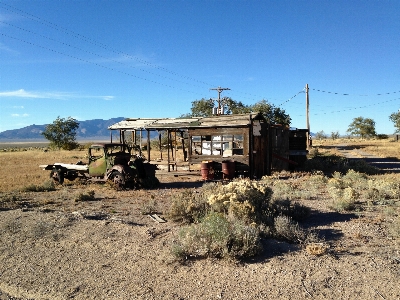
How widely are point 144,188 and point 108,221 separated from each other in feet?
19.6

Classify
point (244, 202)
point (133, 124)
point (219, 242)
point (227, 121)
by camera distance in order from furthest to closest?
1. point (133, 124)
2. point (227, 121)
3. point (244, 202)
4. point (219, 242)

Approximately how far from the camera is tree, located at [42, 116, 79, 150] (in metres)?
54.8

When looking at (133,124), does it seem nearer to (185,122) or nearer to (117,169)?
(185,122)

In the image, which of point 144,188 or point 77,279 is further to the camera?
point 144,188

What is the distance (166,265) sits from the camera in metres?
5.65

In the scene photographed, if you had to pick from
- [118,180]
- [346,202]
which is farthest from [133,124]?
[346,202]

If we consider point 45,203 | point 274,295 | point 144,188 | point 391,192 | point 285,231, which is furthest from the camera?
point 144,188

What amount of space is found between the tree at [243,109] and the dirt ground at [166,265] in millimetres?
34059

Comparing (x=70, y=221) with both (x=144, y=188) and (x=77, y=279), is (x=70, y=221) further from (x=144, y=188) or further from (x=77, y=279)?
(x=144, y=188)

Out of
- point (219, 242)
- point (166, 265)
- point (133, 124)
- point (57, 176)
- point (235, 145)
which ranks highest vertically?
point (133, 124)

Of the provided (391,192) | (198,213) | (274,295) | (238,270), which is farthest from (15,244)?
(391,192)

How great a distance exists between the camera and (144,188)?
1395 cm

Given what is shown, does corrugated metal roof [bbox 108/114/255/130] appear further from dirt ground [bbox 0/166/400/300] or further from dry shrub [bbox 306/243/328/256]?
dry shrub [bbox 306/243/328/256]

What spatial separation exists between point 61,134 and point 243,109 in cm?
2945
